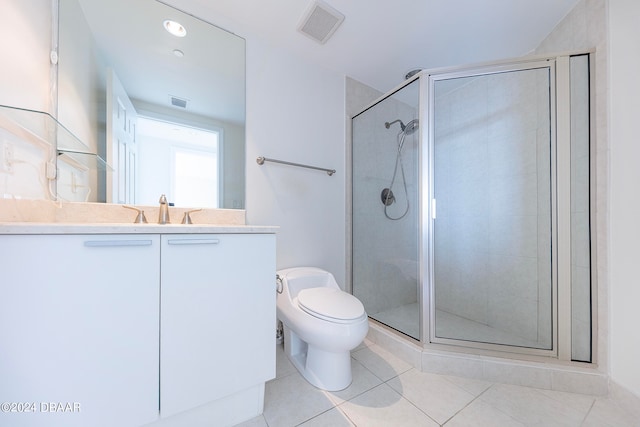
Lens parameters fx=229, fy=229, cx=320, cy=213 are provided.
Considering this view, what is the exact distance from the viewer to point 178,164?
1.30 m

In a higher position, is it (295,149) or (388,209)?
(295,149)

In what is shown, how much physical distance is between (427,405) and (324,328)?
1.91 ft

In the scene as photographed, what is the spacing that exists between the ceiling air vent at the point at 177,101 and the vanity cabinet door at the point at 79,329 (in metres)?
0.93

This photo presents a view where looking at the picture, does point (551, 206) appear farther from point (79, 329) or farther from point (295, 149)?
point (79, 329)

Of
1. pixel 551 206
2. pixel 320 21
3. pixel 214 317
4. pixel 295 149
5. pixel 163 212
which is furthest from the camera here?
pixel 295 149

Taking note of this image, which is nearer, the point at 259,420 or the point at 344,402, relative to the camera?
the point at 259,420

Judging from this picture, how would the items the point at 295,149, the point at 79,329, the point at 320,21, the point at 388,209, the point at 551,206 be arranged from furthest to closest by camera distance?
1. the point at 388,209
2. the point at 295,149
3. the point at 320,21
4. the point at 551,206
5. the point at 79,329

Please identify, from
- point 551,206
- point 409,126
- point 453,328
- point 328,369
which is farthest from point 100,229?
point 551,206

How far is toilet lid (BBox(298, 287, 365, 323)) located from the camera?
1.08 metres

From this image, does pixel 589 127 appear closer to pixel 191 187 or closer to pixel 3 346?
pixel 191 187

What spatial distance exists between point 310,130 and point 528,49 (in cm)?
164

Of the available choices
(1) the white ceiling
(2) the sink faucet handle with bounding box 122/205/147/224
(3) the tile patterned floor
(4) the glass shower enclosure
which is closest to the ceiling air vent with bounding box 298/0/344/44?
(1) the white ceiling

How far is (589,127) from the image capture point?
3.86ft

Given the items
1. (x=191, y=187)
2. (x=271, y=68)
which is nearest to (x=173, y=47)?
(x=271, y=68)
